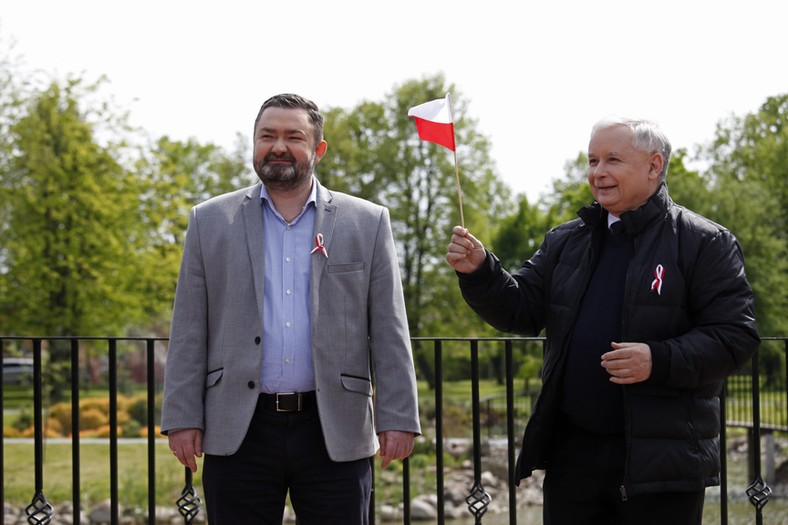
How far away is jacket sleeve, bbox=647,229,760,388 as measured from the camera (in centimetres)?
265

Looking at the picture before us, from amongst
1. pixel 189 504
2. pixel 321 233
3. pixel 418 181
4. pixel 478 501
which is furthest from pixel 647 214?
pixel 418 181

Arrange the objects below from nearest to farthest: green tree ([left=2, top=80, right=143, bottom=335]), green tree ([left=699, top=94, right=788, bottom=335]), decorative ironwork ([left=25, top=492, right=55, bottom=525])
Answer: decorative ironwork ([left=25, top=492, right=55, bottom=525]), green tree ([left=2, top=80, right=143, bottom=335]), green tree ([left=699, top=94, right=788, bottom=335])

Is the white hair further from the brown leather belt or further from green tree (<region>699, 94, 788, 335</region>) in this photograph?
green tree (<region>699, 94, 788, 335</region>)

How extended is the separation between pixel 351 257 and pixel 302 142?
43 centimetres

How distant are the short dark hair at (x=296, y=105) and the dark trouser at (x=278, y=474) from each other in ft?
3.21

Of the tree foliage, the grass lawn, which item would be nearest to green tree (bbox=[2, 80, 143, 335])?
the grass lawn

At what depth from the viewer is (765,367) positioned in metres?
27.8

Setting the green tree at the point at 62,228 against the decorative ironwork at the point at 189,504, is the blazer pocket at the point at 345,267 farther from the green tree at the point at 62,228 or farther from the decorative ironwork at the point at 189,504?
the green tree at the point at 62,228

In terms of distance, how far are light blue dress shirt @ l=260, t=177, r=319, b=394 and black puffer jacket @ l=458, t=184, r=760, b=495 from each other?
56 cm

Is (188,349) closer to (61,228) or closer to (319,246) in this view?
(319,246)

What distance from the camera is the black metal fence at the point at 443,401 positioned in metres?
3.89

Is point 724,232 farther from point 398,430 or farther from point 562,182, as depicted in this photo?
point 562,182

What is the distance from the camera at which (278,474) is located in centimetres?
292

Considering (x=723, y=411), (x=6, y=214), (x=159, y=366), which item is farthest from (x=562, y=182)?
(x=723, y=411)
